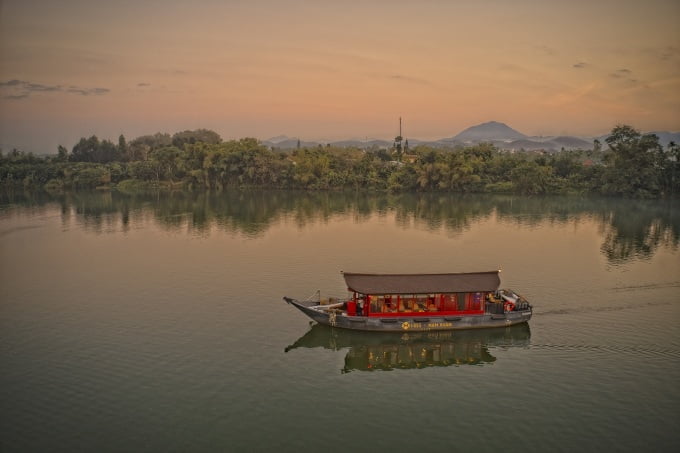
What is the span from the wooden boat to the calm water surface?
2.79ft

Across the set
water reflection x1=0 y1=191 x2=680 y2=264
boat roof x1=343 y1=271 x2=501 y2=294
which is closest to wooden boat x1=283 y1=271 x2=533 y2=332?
boat roof x1=343 y1=271 x2=501 y2=294

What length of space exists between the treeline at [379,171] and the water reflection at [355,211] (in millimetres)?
6877

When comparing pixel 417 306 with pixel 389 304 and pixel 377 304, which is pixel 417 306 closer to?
pixel 389 304

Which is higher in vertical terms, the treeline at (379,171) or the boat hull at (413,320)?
the treeline at (379,171)

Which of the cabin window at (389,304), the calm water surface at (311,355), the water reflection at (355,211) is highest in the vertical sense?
the water reflection at (355,211)

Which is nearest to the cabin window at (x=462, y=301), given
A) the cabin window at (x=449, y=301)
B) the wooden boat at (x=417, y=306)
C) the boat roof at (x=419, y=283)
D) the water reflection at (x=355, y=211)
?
the wooden boat at (x=417, y=306)

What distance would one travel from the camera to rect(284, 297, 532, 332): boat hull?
29.4 metres

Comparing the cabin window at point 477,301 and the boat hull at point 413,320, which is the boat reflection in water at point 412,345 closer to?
the boat hull at point 413,320

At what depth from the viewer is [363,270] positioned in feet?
143

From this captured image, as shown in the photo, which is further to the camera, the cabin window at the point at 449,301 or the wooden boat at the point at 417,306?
the cabin window at the point at 449,301

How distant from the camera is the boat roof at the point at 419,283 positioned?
96.4 ft

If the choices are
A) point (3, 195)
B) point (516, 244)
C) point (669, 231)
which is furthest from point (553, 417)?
point (3, 195)

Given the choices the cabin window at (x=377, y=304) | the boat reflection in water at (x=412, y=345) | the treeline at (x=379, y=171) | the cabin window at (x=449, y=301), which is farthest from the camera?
the treeline at (x=379, y=171)

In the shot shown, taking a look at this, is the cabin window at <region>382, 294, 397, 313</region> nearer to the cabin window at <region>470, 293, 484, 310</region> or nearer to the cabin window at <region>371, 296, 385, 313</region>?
the cabin window at <region>371, 296, 385, 313</region>
